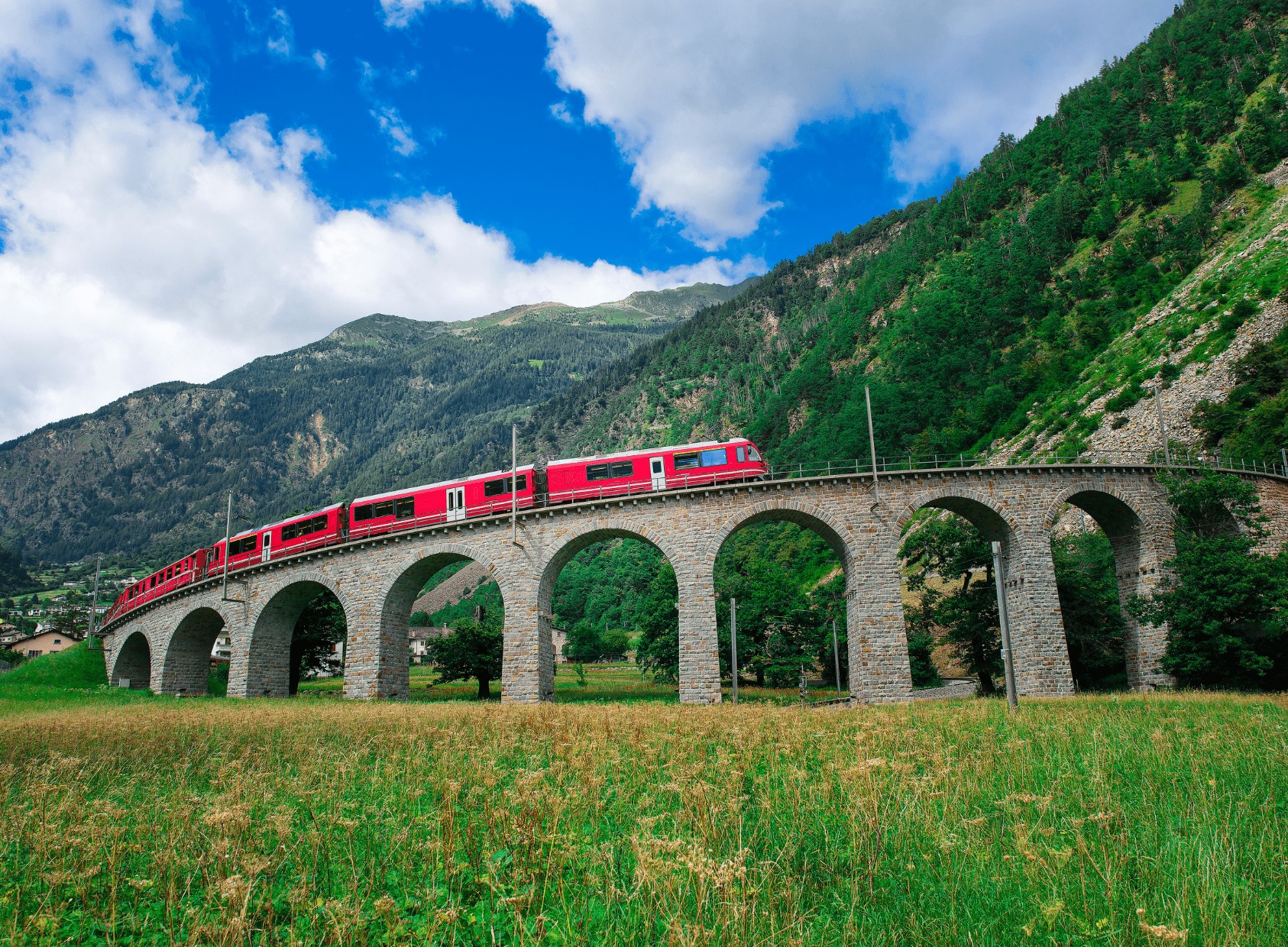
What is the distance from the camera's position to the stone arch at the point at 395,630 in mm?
32656

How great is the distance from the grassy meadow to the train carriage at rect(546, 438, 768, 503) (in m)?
20.6

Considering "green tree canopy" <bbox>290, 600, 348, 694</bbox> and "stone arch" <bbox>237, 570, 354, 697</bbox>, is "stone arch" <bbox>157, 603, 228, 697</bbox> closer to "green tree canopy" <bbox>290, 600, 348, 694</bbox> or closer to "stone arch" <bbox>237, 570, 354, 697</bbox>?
"green tree canopy" <bbox>290, 600, 348, 694</bbox>

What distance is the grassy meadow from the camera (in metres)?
4.02

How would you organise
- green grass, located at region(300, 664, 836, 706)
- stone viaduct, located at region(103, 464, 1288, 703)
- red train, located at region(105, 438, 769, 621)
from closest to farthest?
1. stone viaduct, located at region(103, 464, 1288, 703)
2. red train, located at region(105, 438, 769, 621)
3. green grass, located at region(300, 664, 836, 706)

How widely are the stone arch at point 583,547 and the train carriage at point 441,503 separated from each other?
2.96 metres

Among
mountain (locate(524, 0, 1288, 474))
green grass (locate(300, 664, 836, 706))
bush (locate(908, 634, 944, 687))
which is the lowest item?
green grass (locate(300, 664, 836, 706))

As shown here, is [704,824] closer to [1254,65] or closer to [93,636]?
[93,636]

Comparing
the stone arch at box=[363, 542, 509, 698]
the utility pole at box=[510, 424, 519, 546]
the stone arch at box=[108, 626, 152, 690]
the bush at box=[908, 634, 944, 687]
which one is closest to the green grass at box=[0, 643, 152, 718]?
the stone arch at box=[108, 626, 152, 690]

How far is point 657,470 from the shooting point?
103 feet

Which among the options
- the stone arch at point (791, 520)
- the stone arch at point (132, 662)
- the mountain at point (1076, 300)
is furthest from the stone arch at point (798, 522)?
the stone arch at point (132, 662)

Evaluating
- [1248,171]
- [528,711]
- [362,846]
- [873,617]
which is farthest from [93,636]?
[1248,171]

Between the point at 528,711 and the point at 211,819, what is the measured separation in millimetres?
12634

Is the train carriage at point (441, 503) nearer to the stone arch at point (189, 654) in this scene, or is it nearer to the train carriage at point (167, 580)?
the train carriage at point (167, 580)

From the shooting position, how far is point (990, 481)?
3019 centimetres
